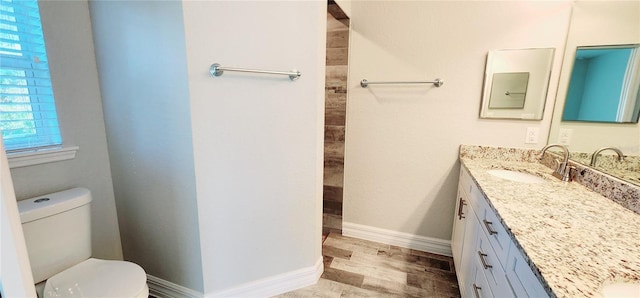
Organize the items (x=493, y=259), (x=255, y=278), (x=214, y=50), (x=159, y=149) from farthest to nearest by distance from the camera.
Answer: (x=255, y=278) < (x=159, y=149) < (x=214, y=50) < (x=493, y=259)

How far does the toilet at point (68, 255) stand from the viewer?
46.7 inches

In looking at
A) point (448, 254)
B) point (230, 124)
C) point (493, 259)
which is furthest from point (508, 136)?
point (230, 124)

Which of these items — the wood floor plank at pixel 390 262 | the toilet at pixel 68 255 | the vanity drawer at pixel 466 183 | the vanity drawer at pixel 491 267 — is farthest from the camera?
the wood floor plank at pixel 390 262

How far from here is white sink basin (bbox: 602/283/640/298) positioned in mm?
637

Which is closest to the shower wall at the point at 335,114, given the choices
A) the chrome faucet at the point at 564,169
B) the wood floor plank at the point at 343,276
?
the wood floor plank at the point at 343,276

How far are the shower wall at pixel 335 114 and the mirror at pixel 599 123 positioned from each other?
1464 millimetres

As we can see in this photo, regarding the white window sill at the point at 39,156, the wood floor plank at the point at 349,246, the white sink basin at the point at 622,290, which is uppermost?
the white window sill at the point at 39,156

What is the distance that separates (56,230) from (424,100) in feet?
7.74

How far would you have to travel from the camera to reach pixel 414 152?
2.14 metres

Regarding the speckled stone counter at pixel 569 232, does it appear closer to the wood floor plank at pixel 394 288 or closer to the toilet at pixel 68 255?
the wood floor plank at pixel 394 288

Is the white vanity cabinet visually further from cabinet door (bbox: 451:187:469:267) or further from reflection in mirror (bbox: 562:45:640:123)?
reflection in mirror (bbox: 562:45:640:123)

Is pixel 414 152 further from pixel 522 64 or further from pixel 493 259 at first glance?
pixel 493 259

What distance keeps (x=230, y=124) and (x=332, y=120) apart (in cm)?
108

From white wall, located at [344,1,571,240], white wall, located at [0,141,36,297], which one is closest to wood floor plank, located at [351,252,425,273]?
white wall, located at [344,1,571,240]
